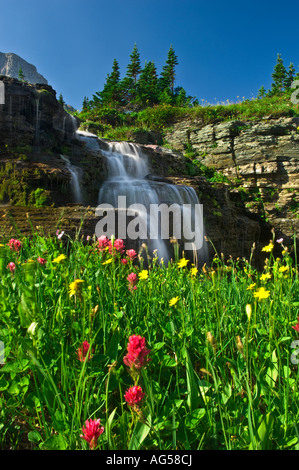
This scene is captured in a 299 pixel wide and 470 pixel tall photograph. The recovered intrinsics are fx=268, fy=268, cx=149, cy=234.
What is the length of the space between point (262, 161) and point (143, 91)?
1772cm

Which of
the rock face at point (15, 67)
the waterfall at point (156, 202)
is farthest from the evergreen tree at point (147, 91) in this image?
the rock face at point (15, 67)

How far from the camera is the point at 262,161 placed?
52.8 ft

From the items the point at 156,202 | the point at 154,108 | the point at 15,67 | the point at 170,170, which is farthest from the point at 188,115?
the point at 15,67

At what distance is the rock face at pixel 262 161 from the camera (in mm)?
15227

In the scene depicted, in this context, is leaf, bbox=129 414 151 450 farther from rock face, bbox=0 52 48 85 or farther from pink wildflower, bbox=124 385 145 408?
rock face, bbox=0 52 48 85

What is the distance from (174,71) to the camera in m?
34.7

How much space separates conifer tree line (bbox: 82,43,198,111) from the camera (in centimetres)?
2670

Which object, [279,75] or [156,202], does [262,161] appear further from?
[279,75]

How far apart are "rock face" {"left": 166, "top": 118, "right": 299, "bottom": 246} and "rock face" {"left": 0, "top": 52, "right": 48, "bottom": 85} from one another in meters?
172

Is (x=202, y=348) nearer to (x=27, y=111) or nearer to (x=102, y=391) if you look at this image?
(x=102, y=391)

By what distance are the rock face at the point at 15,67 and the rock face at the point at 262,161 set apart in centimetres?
17163

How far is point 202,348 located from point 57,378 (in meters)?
0.60

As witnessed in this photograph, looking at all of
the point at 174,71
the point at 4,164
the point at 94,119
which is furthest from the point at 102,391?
the point at 174,71

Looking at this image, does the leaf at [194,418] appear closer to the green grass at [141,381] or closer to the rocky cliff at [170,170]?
the green grass at [141,381]
